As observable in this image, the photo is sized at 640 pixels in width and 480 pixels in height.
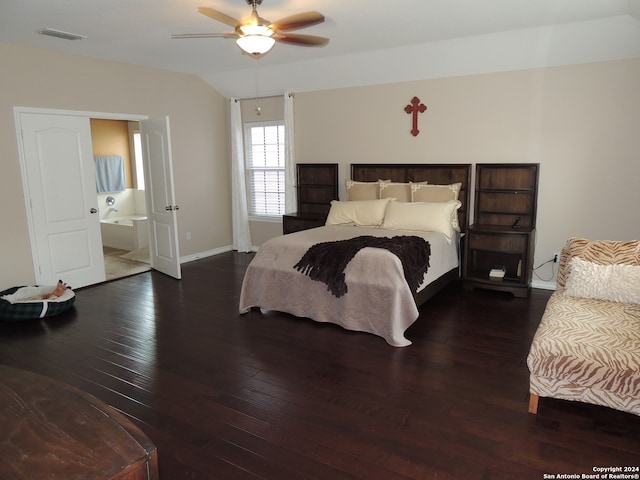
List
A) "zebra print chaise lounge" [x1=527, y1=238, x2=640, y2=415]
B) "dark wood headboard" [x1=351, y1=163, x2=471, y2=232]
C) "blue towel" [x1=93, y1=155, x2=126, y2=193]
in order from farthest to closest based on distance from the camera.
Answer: "blue towel" [x1=93, y1=155, x2=126, y2=193]
"dark wood headboard" [x1=351, y1=163, x2=471, y2=232]
"zebra print chaise lounge" [x1=527, y1=238, x2=640, y2=415]

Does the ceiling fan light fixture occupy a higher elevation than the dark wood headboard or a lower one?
higher

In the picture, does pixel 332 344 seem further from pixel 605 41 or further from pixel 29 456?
pixel 605 41

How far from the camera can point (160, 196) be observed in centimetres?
560

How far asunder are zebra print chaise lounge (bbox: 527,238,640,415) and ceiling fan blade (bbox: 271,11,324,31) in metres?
2.47

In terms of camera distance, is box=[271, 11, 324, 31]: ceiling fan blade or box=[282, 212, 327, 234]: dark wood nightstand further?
box=[282, 212, 327, 234]: dark wood nightstand

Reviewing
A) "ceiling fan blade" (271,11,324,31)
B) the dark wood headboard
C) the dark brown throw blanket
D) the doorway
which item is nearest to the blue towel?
the doorway

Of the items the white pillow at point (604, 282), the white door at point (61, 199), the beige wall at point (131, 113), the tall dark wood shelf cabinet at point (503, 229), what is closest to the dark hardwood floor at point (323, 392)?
the tall dark wood shelf cabinet at point (503, 229)

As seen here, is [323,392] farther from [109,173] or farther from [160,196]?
[109,173]

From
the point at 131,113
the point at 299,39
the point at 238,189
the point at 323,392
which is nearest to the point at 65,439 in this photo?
the point at 323,392

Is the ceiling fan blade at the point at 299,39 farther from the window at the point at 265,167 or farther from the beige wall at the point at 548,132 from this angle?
the window at the point at 265,167

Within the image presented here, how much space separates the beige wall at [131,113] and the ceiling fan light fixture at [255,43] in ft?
9.18

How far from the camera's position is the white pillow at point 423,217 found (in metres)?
4.56

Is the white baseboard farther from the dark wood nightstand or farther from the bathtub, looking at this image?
the dark wood nightstand

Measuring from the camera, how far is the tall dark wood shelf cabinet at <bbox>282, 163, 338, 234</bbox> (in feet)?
19.5
